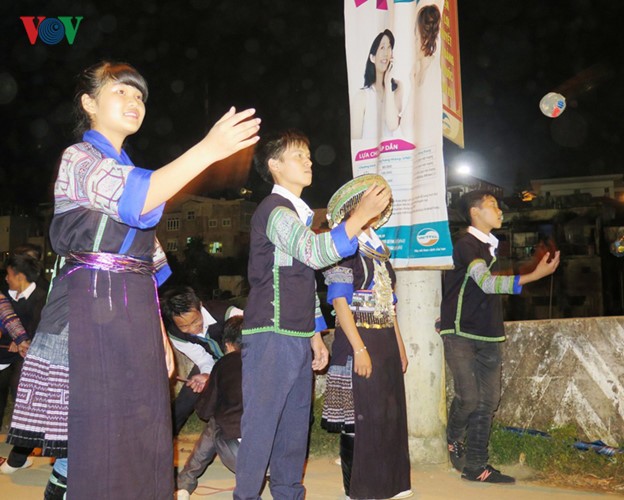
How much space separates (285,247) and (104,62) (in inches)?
41.7

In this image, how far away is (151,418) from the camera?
204cm

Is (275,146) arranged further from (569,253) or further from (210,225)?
(210,225)

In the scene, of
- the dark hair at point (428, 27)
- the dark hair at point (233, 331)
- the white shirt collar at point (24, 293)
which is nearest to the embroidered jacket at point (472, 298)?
the dark hair at point (428, 27)

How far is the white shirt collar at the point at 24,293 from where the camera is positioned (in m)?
5.54

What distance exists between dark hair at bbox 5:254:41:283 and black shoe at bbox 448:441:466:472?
12.8 feet

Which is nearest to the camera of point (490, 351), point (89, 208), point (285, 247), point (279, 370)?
point (89, 208)

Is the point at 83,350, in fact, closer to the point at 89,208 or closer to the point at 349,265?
the point at 89,208

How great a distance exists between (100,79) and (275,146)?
127cm

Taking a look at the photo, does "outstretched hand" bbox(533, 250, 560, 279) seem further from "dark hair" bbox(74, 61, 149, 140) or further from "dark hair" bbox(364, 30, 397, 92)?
"dark hair" bbox(74, 61, 149, 140)

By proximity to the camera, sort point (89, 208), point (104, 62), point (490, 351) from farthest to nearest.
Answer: point (490, 351), point (104, 62), point (89, 208)

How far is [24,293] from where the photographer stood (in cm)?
554

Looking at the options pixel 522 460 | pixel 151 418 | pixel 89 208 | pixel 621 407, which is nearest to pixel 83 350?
→ pixel 151 418

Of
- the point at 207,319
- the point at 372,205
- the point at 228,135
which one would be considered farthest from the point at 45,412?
the point at 207,319

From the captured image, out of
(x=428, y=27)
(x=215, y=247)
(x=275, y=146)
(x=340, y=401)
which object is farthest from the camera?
(x=215, y=247)
